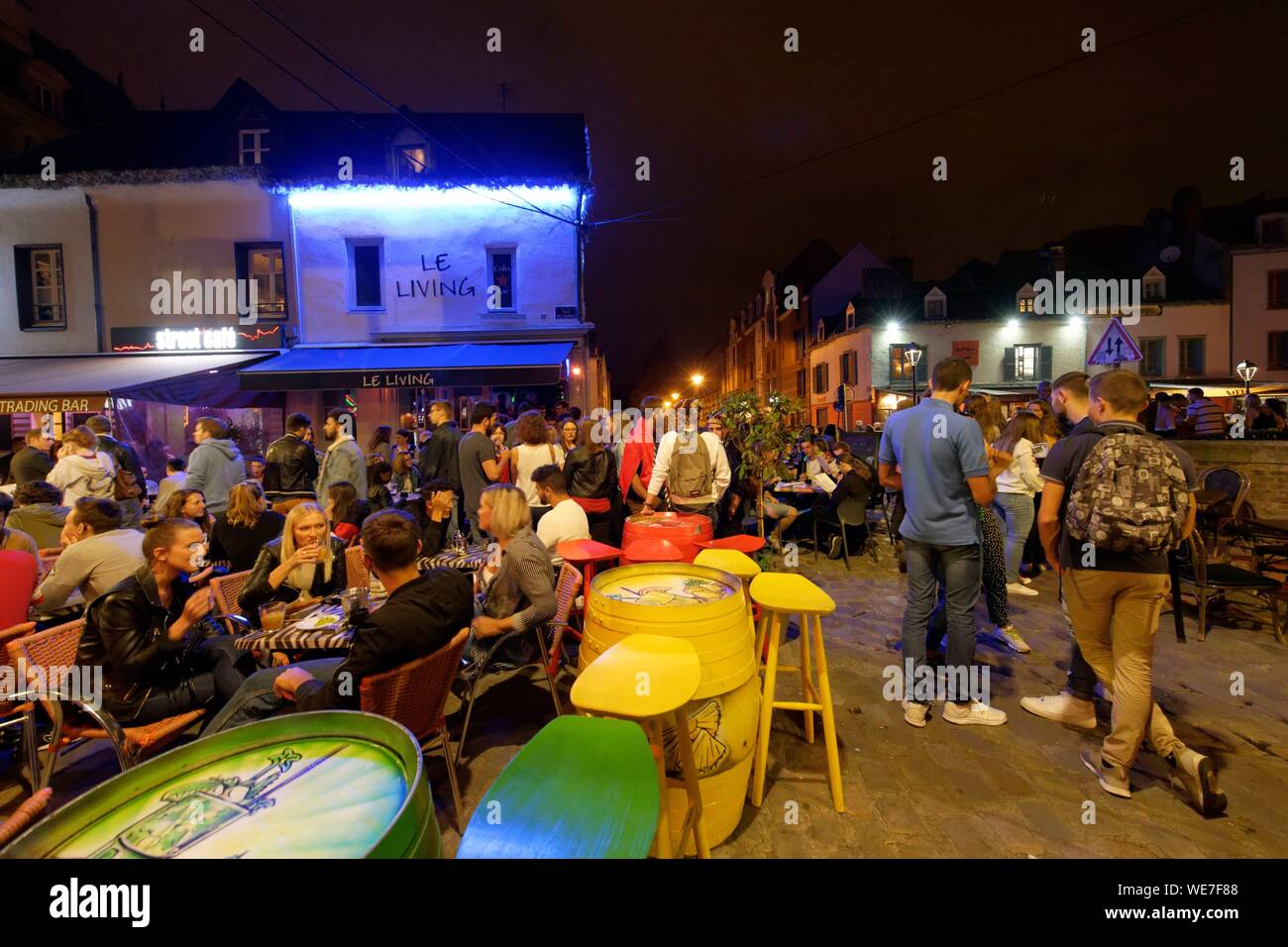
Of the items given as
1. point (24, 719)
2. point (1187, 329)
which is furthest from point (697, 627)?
point (1187, 329)

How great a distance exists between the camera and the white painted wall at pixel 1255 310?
26016mm

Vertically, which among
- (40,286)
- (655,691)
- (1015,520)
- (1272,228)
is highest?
(1272,228)

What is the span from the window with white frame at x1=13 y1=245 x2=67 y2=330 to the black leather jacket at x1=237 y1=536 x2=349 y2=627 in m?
15.4

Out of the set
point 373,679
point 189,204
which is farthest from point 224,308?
point 373,679

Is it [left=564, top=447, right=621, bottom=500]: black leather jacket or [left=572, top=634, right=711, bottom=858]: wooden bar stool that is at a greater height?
[left=564, top=447, right=621, bottom=500]: black leather jacket

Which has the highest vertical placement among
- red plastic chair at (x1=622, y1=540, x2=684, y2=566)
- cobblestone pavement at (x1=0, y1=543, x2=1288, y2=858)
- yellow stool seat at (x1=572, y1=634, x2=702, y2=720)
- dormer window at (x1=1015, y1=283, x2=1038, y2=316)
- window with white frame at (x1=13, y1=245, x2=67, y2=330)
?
dormer window at (x1=1015, y1=283, x2=1038, y2=316)

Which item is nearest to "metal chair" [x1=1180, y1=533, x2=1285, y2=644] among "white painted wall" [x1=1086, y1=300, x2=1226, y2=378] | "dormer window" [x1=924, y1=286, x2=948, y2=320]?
"white painted wall" [x1=1086, y1=300, x2=1226, y2=378]

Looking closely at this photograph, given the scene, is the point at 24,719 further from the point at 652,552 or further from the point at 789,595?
the point at 789,595

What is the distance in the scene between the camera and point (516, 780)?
4.89 ft

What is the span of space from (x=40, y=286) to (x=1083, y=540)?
67.9 ft

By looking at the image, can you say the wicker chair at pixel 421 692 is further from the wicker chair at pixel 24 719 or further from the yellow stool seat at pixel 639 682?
the wicker chair at pixel 24 719

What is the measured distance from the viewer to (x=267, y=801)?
1.34m

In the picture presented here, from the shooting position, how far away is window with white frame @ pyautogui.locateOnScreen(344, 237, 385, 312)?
14.1 metres

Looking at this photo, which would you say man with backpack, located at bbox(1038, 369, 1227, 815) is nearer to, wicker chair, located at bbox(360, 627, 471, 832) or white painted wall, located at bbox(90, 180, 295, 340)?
wicker chair, located at bbox(360, 627, 471, 832)
